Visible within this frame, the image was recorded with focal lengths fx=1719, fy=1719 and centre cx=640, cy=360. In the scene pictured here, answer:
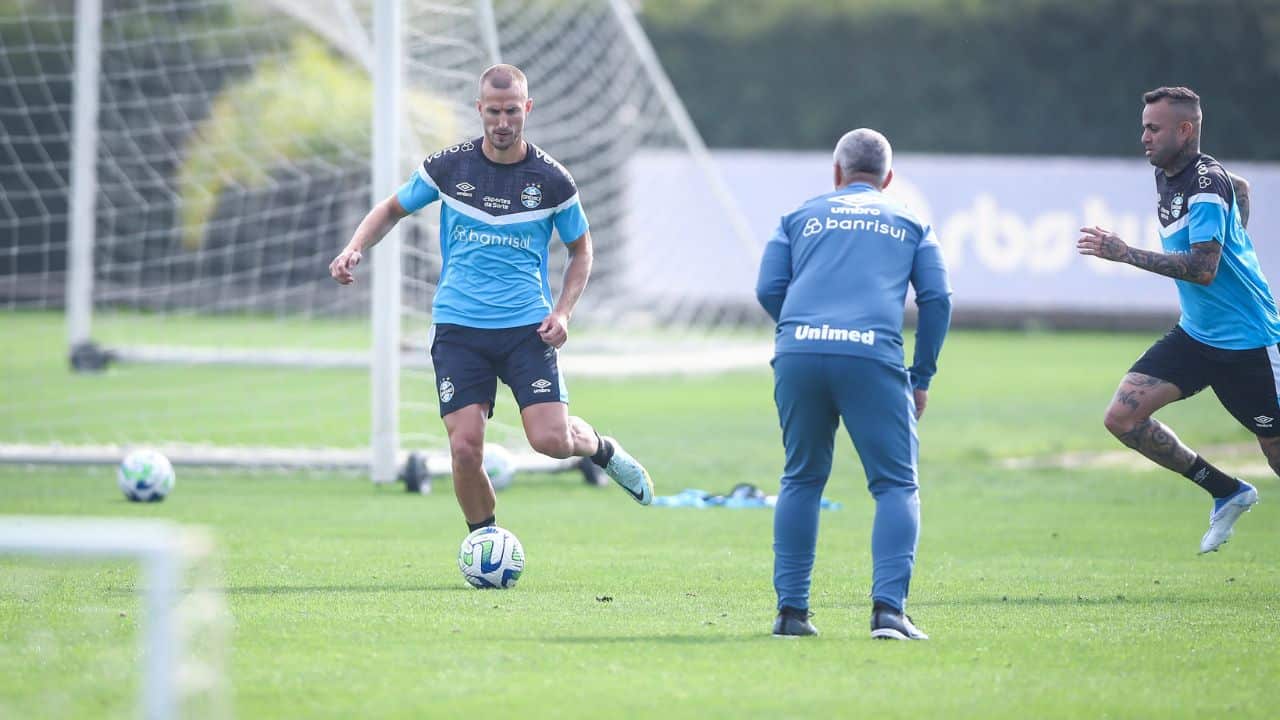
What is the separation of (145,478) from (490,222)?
14.8ft

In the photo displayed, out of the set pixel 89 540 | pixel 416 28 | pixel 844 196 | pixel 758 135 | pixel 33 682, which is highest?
pixel 758 135

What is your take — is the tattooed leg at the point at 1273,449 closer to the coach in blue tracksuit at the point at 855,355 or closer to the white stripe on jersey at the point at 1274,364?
the white stripe on jersey at the point at 1274,364

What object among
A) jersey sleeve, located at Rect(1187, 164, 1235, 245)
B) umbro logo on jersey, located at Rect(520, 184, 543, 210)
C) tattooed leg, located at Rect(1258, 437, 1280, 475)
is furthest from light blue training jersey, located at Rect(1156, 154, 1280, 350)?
umbro logo on jersey, located at Rect(520, 184, 543, 210)

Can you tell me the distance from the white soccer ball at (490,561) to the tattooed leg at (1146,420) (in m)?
3.25

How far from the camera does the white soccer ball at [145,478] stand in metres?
11.9

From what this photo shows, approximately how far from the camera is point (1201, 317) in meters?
9.03

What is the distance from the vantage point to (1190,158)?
344 inches

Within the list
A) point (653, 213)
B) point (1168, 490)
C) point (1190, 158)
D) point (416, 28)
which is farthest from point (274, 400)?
point (1190, 158)

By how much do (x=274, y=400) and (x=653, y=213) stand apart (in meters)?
8.85

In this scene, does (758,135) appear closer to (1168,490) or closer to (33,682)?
(1168,490)

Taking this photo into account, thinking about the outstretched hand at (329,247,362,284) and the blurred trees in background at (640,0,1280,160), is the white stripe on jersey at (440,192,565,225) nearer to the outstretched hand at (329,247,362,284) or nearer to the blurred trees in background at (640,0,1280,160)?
the outstretched hand at (329,247,362,284)

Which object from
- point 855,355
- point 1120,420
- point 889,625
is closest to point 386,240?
point 1120,420

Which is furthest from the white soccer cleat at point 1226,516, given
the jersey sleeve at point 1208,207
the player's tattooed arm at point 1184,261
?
the jersey sleeve at point 1208,207

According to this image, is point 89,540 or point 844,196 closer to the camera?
point 89,540
